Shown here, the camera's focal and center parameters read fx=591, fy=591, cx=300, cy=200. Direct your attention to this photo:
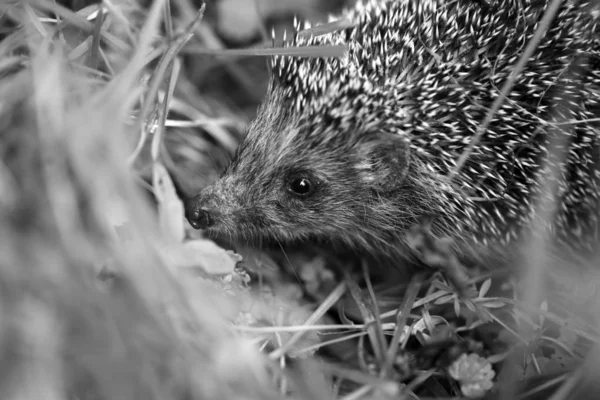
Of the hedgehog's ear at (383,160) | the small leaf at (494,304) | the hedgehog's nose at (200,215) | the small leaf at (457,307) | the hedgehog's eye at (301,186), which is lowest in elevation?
the small leaf at (494,304)

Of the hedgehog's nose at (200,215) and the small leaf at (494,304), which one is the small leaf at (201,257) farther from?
the small leaf at (494,304)

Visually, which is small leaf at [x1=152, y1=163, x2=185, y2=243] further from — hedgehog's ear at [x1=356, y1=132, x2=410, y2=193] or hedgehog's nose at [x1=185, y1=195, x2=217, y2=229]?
hedgehog's ear at [x1=356, y1=132, x2=410, y2=193]

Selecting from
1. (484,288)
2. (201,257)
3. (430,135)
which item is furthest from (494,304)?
(201,257)

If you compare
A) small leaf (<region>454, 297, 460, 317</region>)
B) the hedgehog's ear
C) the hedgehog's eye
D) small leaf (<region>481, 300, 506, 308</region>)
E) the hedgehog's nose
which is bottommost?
small leaf (<region>481, 300, 506, 308</region>)

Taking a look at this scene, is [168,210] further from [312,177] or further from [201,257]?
[312,177]

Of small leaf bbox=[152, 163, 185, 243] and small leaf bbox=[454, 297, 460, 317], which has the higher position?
small leaf bbox=[152, 163, 185, 243]

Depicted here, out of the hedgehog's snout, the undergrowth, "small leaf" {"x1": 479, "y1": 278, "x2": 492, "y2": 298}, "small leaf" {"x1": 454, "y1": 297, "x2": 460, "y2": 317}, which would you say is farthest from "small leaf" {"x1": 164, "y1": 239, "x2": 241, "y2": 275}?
"small leaf" {"x1": 479, "y1": 278, "x2": 492, "y2": 298}

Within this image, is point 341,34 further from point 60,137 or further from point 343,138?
point 60,137

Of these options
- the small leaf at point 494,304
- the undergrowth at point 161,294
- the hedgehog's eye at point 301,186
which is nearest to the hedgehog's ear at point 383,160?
the hedgehog's eye at point 301,186
